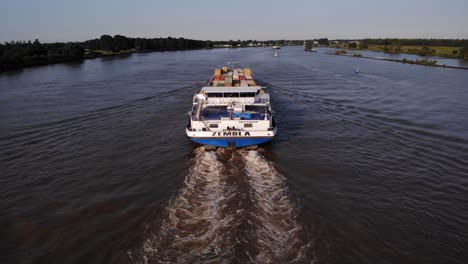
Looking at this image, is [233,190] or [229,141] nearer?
[233,190]

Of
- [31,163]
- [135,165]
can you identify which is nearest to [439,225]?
[135,165]

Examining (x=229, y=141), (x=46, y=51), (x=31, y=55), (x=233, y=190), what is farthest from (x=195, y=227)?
(x=46, y=51)

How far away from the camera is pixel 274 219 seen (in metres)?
13.8

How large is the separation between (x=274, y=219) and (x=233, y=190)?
3.31m

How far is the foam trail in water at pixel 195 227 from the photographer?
11477mm

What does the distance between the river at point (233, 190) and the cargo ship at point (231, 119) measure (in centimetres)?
133

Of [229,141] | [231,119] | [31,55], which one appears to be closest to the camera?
[229,141]

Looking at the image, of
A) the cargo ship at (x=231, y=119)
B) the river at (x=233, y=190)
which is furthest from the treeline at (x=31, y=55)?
the cargo ship at (x=231, y=119)

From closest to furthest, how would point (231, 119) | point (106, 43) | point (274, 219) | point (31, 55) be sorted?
point (274, 219) < point (231, 119) < point (31, 55) < point (106, 43)

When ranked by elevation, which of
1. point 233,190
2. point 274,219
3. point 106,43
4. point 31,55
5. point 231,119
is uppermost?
point 106,43

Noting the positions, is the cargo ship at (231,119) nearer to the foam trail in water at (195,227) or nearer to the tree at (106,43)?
the foam trail in water at (195,227)

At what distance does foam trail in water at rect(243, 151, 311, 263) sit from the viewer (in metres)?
11.6

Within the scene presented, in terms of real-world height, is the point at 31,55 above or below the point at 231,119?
above

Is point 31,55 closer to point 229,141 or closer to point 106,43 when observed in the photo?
point 106,43
